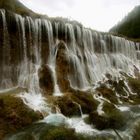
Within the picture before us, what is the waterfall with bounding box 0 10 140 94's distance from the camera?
2346cm

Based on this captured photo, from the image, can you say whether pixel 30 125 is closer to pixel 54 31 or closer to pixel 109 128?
pixel 109 128

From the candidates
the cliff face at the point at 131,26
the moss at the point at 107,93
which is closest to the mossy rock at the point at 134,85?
the moss at the point at 107,93

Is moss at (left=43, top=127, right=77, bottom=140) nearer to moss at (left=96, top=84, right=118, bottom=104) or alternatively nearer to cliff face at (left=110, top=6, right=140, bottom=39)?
moss at (left=96, top=84, right=118, bottom=104)

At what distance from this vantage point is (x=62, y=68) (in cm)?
2469

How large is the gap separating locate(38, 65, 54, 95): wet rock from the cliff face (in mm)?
59466

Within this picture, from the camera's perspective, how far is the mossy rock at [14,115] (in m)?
15.7

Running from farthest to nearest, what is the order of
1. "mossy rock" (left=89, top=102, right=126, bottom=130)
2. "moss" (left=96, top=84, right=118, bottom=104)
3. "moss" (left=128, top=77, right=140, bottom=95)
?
1. "moss" (left=128, top=77, right=140, bottom=95)
2. "moss" (left=96, top=84, right=118, bottom=104)
3. "mossy rock" (left=89, top=102, right=126, bottom=130)

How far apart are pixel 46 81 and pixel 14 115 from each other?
666 cm

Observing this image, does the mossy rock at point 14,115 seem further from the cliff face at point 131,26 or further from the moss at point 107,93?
the cliff face at point 131,26

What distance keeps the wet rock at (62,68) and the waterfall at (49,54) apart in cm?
10

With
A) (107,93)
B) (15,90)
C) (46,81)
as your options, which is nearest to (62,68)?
(46,81)

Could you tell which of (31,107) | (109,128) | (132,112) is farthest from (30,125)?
(132,112)

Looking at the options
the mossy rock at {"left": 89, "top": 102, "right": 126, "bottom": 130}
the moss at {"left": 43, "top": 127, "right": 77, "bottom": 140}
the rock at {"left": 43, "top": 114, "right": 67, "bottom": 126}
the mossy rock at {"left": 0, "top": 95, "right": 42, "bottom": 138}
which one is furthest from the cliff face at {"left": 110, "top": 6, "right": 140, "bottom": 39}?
the moss at {"left": 43, "top": 127, "right": 77, "bottom": 140}

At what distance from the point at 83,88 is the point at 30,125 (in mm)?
10878
